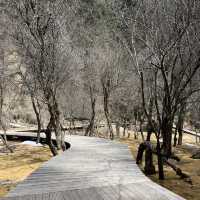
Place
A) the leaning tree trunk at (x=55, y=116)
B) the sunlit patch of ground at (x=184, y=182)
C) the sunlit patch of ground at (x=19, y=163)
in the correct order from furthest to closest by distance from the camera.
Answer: the leaning tree trunk at (x=55, y=116) → the sunlit patch of ground at (x=19, y=163) → the sunlit patch of ground at (x=184, y=182)

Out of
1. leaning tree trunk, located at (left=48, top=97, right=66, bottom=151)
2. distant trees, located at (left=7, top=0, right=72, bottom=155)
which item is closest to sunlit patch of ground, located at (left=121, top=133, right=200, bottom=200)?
leaning tree trunk, located at (left=48, top=97, right=66, bottom=151)

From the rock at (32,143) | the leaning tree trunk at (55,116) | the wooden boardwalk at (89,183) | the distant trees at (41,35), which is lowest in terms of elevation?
the wooden boardwalk at (89,183)

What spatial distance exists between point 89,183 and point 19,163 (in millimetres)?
11290

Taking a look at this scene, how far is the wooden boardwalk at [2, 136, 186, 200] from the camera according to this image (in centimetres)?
778

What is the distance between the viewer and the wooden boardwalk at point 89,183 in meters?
7.78

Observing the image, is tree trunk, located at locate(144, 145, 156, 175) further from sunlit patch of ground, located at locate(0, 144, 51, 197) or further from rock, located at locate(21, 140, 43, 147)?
rock, located at locate(21, 140, 43, 147)

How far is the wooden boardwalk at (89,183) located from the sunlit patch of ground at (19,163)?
284 centimetres

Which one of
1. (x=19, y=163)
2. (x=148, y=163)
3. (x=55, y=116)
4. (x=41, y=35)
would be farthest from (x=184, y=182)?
(x=19, y=163)

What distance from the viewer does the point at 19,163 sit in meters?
19.5

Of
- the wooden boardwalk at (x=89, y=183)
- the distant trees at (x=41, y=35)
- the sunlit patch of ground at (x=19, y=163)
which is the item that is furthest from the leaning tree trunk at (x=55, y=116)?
the wooden boardwalk at (x=89, y=183)

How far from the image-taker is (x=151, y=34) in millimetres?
12836

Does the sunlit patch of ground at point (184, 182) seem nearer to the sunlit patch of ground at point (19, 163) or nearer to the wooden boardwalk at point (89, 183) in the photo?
the wooden boardwalk at point (89, 183)

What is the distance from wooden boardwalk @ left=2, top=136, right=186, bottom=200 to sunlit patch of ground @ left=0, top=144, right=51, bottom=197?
2.84 meters

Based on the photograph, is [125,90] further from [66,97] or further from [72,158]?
[72,158]
